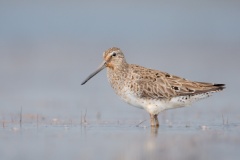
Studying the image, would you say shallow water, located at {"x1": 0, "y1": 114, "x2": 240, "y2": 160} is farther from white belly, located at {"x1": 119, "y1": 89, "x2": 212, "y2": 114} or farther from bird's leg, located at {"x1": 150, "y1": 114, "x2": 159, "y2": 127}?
white belly, located at {"x1": 119, "y1": 89, "x2": 212, "y2": 114}

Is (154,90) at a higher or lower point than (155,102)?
higher

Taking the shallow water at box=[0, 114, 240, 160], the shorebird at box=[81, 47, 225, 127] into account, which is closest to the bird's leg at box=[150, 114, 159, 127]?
the shorebird at box=[81, 47, 225, 127]

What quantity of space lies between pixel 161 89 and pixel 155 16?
70.4 ft

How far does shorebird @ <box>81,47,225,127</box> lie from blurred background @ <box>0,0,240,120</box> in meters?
1.00

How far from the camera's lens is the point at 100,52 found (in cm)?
2478

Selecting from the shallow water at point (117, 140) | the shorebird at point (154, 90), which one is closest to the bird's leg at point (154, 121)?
the shorebird at point (154, 90)

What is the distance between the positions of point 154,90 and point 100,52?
1131 centimetres

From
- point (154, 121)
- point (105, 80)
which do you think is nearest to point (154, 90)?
point (154, 121)

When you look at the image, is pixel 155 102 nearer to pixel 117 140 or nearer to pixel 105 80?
pixel 117 140

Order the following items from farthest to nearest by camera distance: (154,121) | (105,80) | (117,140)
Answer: (105,80), (154,121), (117,140)

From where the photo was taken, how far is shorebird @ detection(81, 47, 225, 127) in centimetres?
1350

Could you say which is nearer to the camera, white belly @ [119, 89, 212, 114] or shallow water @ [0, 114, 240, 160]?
shallow water @ [0, 114, 240, 160]

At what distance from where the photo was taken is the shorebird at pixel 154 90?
13500mm

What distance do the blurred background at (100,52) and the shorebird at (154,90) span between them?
39.2 inches
